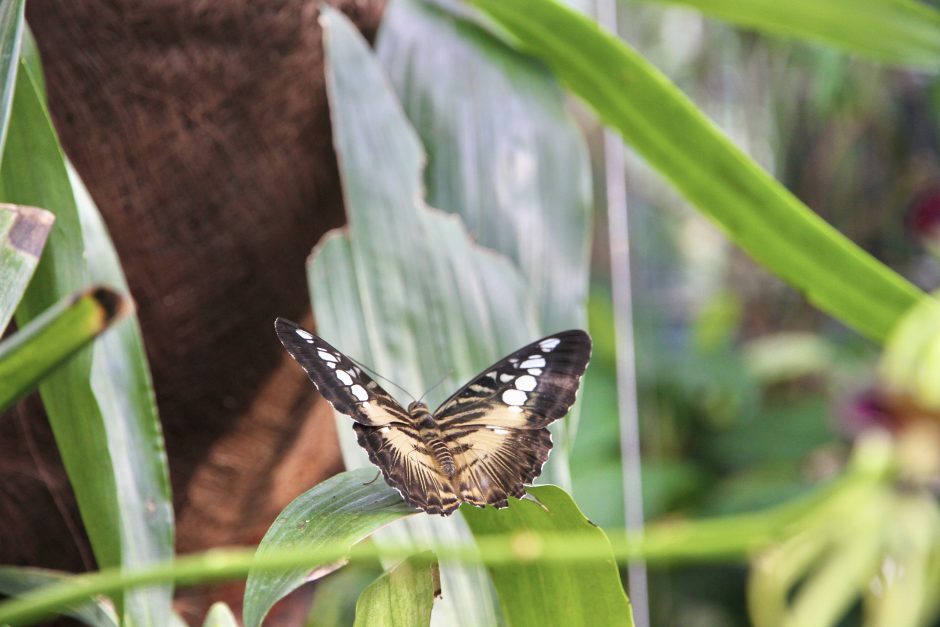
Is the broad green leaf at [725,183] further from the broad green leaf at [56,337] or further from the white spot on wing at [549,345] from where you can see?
the broad green leaf at [56,337]

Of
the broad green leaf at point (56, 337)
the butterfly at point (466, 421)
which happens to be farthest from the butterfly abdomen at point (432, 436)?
the broad green leaf at point (56, 337)

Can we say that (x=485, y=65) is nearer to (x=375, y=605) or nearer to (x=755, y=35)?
(x=375, y=605)

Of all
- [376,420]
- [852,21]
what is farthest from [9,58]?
[852,21]

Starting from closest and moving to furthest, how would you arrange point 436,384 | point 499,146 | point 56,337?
point 56,337
point 436,384
point 499,146

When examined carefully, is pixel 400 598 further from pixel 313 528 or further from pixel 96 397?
pixel 96 397

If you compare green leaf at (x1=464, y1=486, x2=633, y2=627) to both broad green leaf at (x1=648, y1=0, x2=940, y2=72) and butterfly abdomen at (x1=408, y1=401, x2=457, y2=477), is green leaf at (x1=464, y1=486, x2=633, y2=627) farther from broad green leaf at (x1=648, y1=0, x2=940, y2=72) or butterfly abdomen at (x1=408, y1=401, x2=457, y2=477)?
broad green leaf at (x1=648, y1=0, x2=940, y2=72)

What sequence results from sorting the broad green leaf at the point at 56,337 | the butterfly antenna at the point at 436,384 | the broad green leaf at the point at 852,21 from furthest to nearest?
the broad green leaf at the point at 852,21 < the butterfly antenna at the point at 436,384 < the broad green leaf at the point at 56,337
